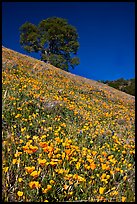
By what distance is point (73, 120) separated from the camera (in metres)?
7.77

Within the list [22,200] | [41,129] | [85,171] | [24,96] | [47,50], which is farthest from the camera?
[47,50]

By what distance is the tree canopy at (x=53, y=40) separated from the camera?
163 ft

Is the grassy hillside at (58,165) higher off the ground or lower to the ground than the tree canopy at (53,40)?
lower

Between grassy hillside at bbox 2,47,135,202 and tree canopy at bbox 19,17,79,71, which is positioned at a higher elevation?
tree canopy at bbox 19,17,79,71

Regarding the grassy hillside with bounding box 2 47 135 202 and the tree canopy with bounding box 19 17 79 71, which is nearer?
the grassy hillside with bounding box 2 47 135 202

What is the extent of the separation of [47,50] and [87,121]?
44969 mm

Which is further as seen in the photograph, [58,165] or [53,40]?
[53,40]

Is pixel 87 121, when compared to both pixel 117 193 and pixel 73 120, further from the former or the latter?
pixel 117 193

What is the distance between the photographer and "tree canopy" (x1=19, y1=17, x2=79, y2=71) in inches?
1950

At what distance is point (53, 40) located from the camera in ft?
168

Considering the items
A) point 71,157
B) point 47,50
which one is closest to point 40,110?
point 71,157

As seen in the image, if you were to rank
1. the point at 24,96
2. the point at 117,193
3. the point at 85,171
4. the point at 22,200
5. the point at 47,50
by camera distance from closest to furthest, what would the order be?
the point at 22,200 < the point at 117,193 < the point at 85,171 < the point at 24,96 < the point at 47,50

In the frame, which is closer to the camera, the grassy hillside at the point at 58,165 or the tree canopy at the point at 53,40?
the grassy hillside at the point at 58,165

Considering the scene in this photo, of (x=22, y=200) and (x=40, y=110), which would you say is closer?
(x=22, y=200)
